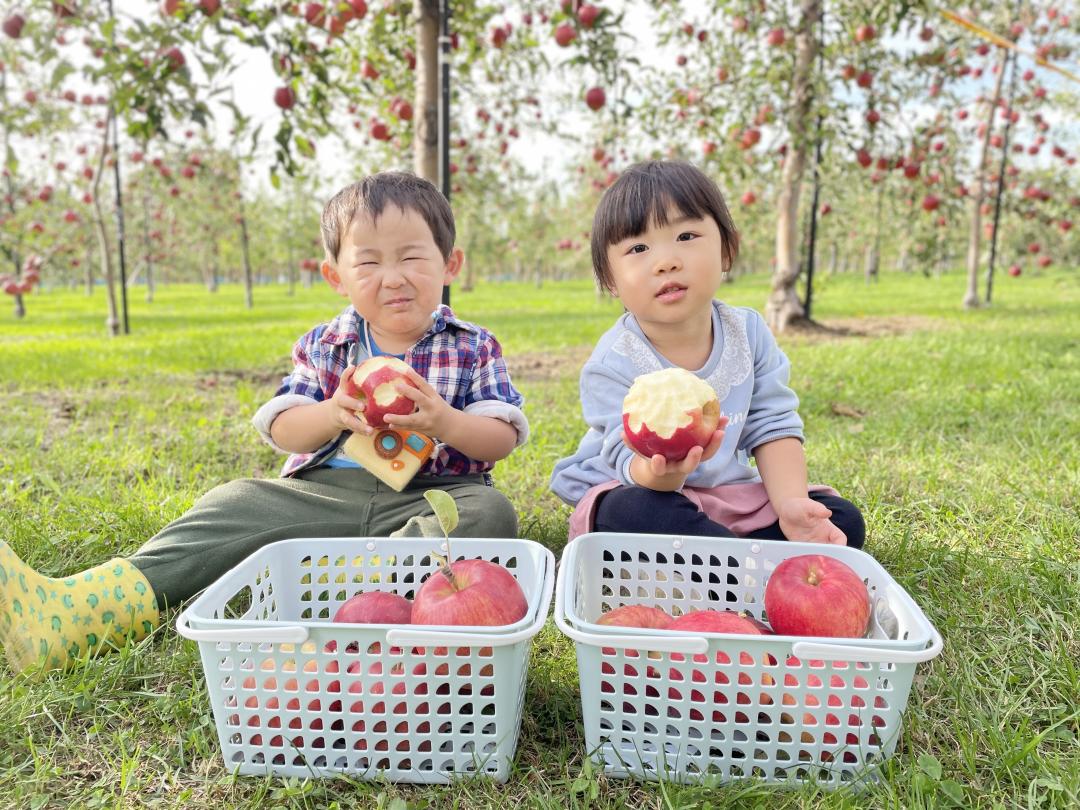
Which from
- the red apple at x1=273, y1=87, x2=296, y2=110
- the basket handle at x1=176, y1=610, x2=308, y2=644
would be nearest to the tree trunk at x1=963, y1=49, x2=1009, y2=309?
the red apple at x1=273, y1=87, x2=296, y2=110

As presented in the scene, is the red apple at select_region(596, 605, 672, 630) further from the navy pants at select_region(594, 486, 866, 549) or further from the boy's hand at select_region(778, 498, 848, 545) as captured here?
the boy's hand at select_region(778, 498, 848, 545)

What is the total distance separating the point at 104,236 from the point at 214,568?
10.3 m

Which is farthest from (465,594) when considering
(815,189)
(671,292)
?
(815,189)

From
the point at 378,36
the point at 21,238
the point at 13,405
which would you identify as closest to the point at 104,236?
the point at 21,238

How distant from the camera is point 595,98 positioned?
5012 millimetres

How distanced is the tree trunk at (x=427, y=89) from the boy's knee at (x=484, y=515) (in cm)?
215

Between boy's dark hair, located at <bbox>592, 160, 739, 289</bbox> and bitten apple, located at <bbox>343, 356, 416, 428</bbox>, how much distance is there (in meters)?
0.65

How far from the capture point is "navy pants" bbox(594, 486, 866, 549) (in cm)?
199

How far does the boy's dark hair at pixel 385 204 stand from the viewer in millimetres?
2166

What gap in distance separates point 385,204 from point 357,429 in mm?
639

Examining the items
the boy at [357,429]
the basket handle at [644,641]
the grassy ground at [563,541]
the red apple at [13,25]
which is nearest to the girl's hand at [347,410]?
the boy at [357,429]

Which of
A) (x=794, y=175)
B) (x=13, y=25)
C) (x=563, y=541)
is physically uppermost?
(x=13, y=25)

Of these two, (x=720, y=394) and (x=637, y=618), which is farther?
(x=720, y=394)

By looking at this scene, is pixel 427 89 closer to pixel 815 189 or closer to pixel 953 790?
pixel 953 790
